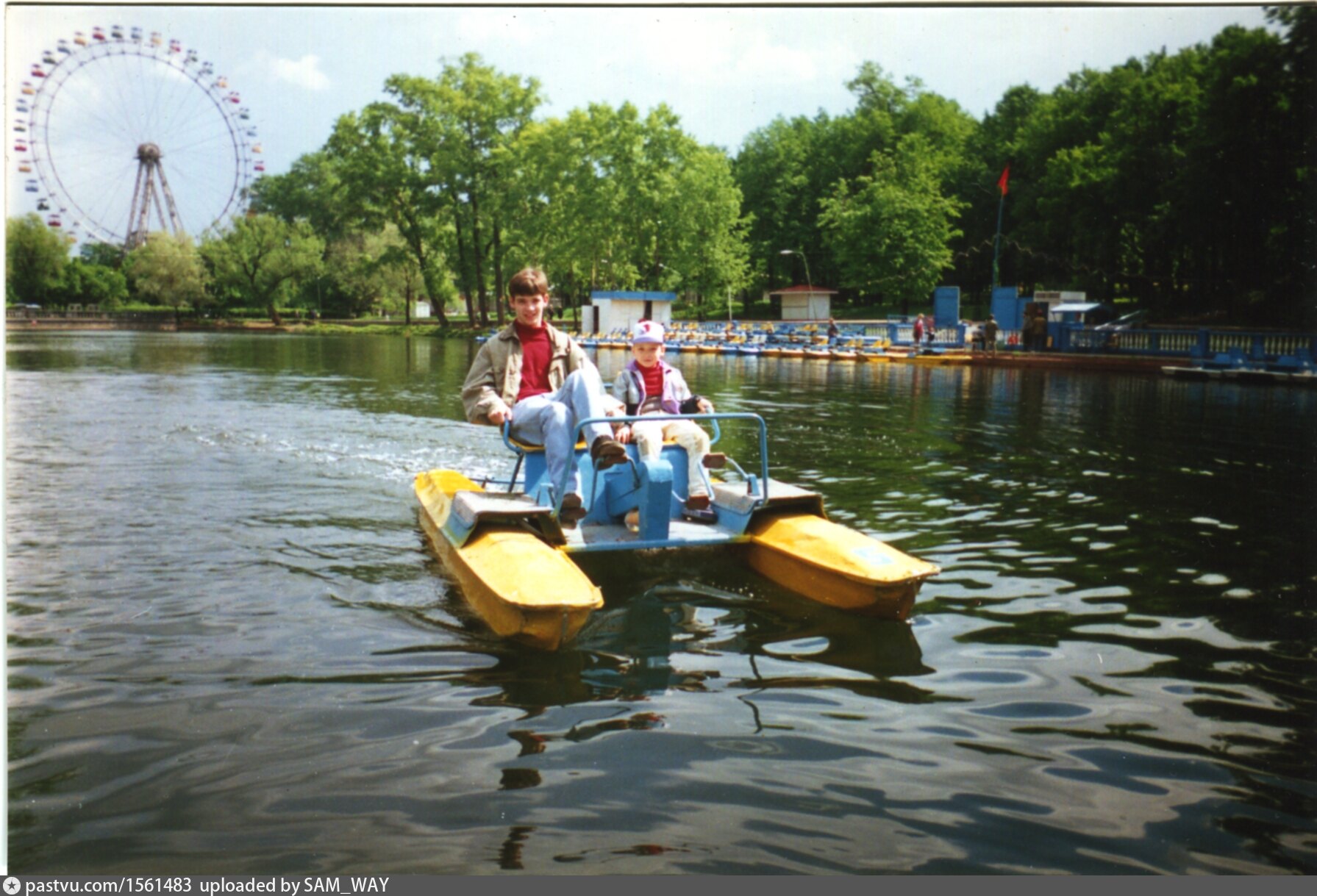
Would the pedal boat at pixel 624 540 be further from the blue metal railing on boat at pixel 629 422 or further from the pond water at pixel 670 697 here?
the pond water at pixel 670 697

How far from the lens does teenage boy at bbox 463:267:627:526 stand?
25.3 ft

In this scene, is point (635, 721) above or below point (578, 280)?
below

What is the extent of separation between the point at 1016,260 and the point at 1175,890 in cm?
6920

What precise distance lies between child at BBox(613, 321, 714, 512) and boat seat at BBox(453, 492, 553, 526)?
0.90 m

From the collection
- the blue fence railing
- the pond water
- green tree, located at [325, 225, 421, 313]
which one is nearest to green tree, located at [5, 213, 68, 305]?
the pond water

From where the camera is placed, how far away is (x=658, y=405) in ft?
27.5

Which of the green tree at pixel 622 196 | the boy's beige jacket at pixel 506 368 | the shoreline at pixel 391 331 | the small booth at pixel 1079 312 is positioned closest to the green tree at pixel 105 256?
the shoreline at pixel 391 331

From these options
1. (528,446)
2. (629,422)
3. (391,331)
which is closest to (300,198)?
(391,331)

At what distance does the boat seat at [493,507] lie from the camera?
7.11m

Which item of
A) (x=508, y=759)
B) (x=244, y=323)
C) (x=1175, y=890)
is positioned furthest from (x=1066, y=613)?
(x=244, y=323)

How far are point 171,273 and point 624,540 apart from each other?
76.8 metres

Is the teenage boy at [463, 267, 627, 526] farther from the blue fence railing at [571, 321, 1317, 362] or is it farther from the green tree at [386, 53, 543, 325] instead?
the green tree at [386, 53, 543, 325]

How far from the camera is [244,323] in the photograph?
85.9 meters

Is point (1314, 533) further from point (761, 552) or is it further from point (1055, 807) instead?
point (1055, 807)
